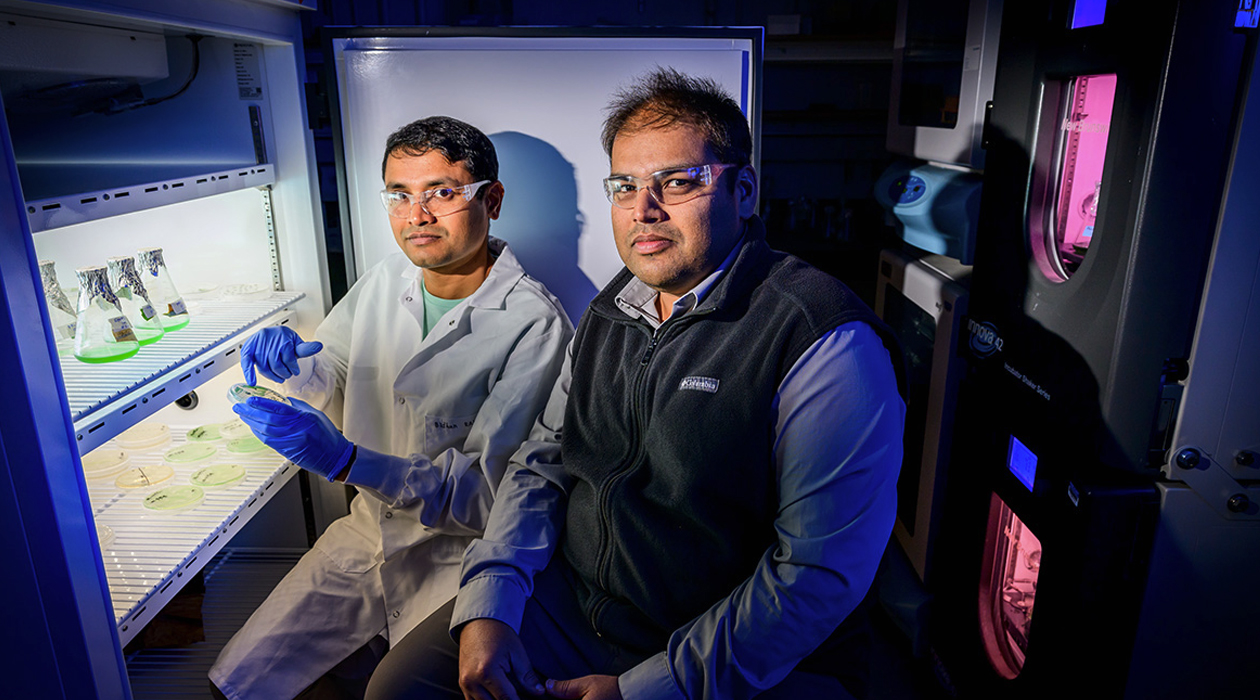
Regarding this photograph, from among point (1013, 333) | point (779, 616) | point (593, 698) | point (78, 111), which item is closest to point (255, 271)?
point (78, 111)

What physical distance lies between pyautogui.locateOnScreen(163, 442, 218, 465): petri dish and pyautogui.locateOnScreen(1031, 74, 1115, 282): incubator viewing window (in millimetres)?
2342

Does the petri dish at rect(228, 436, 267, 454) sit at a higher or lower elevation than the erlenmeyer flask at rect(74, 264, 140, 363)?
lower

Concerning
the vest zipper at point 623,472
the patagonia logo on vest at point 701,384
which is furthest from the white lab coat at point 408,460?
the patagonia logo on vest at point 701,384

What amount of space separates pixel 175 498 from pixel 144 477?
0.19 m

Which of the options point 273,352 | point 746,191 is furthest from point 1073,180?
point 273,352

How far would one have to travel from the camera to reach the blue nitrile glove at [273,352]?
6.45 feet

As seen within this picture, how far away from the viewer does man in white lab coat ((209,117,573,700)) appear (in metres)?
1.88

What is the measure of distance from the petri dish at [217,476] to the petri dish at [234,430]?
0.62 feet

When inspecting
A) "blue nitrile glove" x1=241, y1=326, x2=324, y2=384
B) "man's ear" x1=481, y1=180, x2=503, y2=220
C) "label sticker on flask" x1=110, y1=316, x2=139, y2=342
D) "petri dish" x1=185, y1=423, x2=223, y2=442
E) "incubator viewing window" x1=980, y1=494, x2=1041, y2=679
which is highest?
"man's ear" x1=481, y1=180, x2=503, y2=220

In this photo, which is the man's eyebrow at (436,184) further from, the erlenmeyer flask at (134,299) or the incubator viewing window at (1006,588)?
the incubator viewing window at (1006,588)

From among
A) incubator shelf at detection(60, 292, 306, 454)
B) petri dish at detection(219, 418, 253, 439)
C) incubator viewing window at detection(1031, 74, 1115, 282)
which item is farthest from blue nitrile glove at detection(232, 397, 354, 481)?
incubator viewing window at detection(1031, 74, 1115, 282)

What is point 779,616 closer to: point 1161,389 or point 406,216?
point 1161,389

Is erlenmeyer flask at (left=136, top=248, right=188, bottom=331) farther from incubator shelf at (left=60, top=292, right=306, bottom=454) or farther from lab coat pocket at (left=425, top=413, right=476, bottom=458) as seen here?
lab coat pocket at (left=425, top=413, right=476, bottom=458)

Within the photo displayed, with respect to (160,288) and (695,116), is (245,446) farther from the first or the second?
(695,116)
